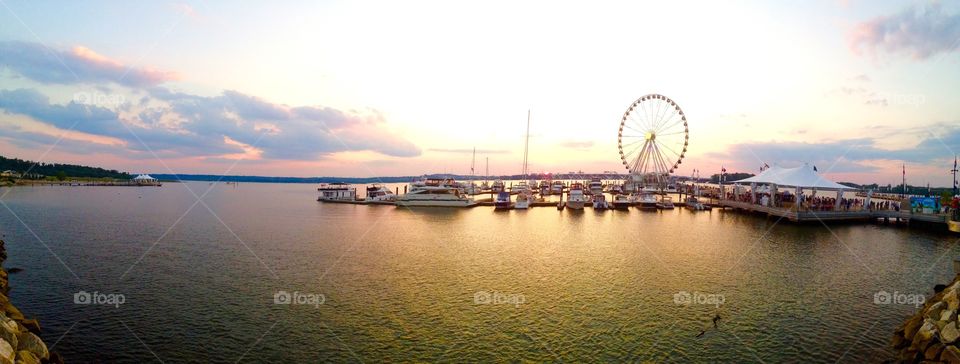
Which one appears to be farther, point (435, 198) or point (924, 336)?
point (435, 198)

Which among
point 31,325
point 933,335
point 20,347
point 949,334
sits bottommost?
point 31,325

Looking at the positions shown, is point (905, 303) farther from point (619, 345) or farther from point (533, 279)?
point (533, 279)

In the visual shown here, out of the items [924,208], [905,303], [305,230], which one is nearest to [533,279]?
[905,303]

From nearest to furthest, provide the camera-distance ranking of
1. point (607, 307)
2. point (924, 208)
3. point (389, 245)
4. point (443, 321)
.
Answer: point (443, 321), point (607, 307), point (389, 245), point (924, 208)

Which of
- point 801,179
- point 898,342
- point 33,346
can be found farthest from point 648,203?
point 33,346

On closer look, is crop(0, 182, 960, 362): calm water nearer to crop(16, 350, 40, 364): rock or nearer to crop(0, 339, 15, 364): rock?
crop(16, 350, 40, 364): rock

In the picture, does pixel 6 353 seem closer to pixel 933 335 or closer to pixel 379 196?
pixel 933 335
